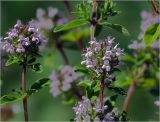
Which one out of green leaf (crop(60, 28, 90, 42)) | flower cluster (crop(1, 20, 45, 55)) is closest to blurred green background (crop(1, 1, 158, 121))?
green leaf (crop(60, 28, 90, 42))

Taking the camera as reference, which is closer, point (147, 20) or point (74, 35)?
point (147, 20)

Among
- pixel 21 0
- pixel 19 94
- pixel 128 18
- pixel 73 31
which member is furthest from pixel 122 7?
pixel 19 94

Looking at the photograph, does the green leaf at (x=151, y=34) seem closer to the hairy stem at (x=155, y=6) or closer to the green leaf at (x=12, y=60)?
the hairy stem at (x=155, y=6)

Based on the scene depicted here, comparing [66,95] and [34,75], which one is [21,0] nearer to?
[34,75]

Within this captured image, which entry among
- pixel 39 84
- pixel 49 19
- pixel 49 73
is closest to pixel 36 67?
pixel 39 84

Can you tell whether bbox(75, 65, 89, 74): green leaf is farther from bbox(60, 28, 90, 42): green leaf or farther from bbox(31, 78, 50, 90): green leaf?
bbox(60, 28, 90, 42): green leaf

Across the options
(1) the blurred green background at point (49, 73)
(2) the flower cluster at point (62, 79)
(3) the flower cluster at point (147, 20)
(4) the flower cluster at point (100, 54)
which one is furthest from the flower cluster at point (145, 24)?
(1) the blurred green background at point (49, 73)

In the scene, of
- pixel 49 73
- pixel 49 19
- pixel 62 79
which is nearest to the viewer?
pixel 62 79

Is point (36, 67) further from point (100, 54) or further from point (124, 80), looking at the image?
point (124, 80)
